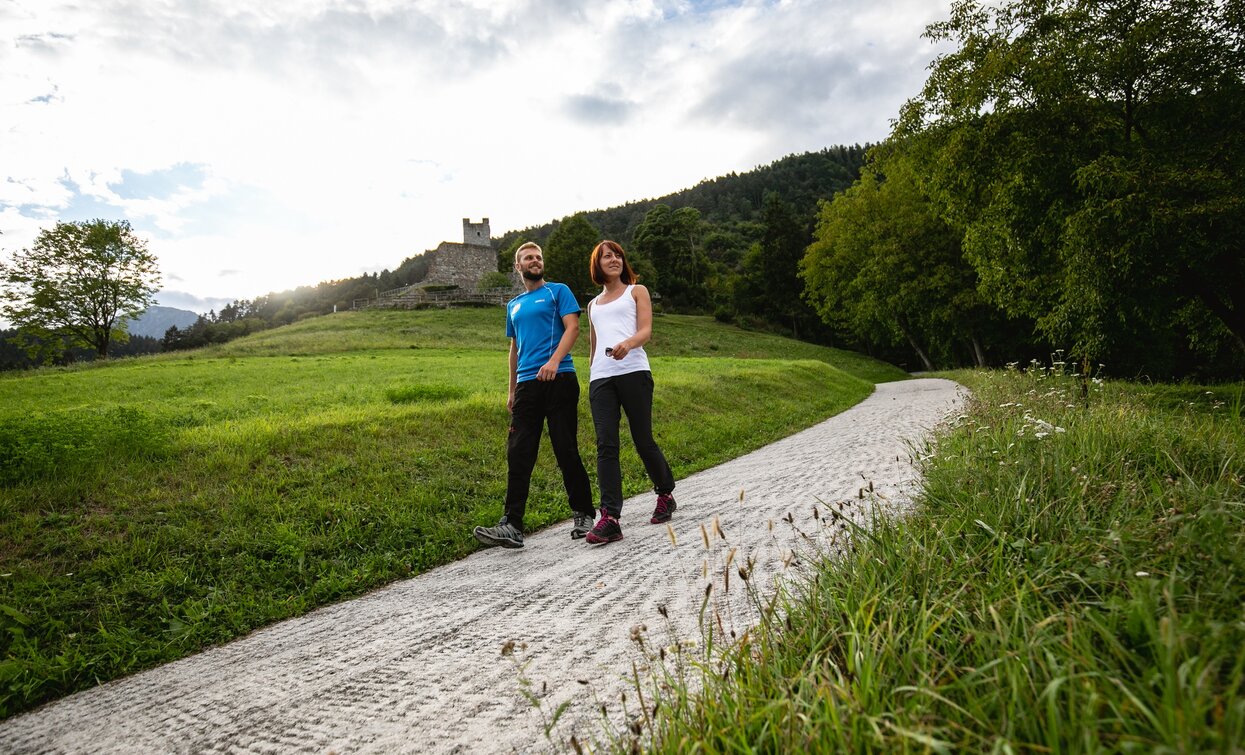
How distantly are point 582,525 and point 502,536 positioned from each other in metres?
0.69

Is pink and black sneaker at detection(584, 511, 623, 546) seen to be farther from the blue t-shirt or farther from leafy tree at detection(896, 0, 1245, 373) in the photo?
leafy tree at detection(896, 0, 1245, 373)

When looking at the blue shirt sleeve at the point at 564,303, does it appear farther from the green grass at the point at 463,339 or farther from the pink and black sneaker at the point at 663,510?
the green grass at the point at 463,339

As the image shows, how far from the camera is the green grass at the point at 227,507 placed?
12.6 ft

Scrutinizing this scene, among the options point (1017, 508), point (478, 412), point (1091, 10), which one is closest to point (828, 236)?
point (1091, 10)

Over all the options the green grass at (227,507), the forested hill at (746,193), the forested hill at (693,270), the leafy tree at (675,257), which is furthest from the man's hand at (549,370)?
the forested hill at (746,193)

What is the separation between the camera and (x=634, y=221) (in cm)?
12725

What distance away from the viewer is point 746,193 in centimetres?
13912

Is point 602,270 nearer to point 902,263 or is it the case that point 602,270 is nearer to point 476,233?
point 902,263

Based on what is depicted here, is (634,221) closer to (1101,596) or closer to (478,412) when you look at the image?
(478,412)

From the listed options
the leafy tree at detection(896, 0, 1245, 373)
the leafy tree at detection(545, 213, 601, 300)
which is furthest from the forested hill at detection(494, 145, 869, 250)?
the leafy tree at detection(896, 0, 1245, 373)

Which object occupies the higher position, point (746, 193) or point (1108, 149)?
point (746, 193)

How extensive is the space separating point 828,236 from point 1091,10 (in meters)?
29.3

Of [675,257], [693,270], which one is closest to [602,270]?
[693,270]

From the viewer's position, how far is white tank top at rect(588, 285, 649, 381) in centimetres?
498
